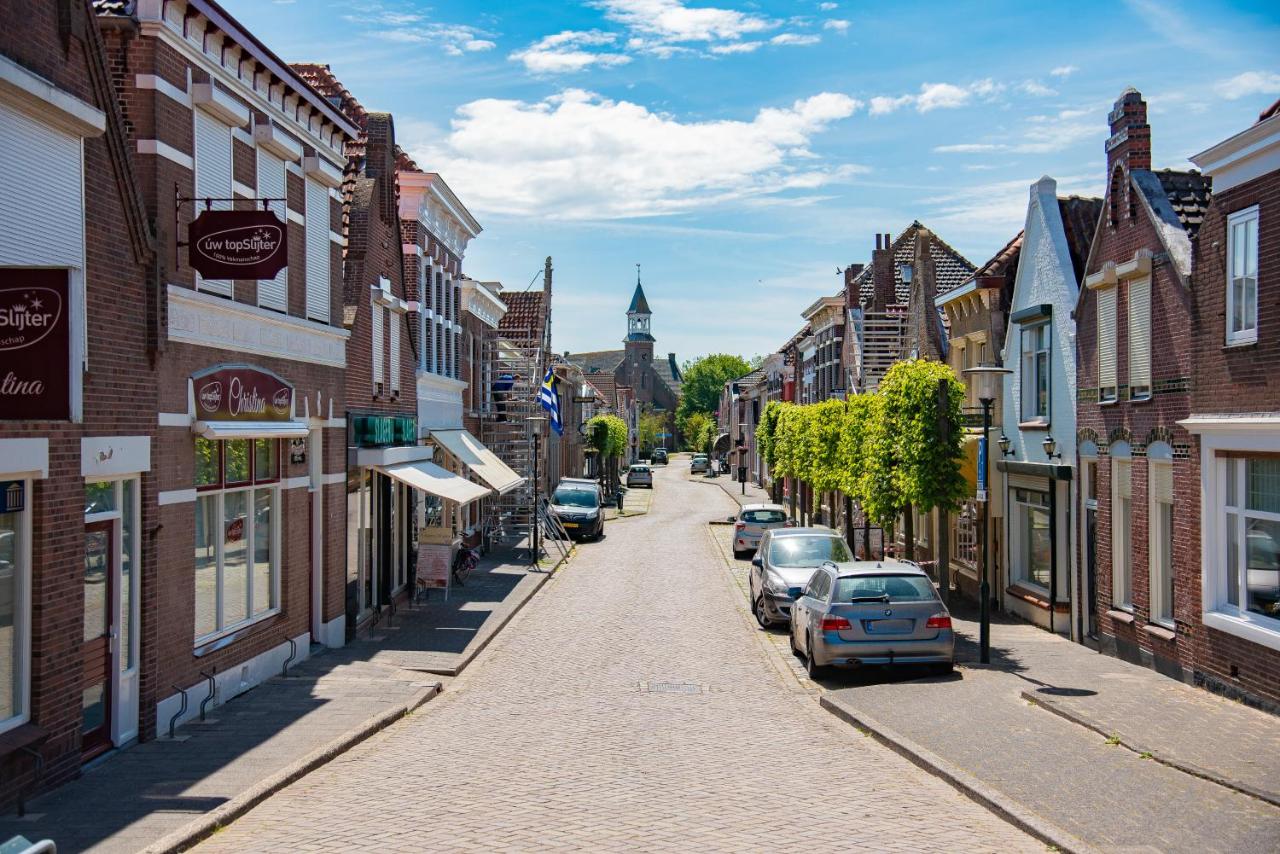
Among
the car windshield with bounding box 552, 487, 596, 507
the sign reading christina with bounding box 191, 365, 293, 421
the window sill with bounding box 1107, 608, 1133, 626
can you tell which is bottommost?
the window sill with bounding box 1107, 608, 1133, 626

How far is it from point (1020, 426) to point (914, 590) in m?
7.06

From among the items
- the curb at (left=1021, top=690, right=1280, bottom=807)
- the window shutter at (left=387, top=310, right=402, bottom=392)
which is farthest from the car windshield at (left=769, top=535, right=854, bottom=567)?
the window shutter at (left=387, top=310, right=402, bottom=392)

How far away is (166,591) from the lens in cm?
1188

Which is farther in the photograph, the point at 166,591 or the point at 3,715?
the point at 166,591

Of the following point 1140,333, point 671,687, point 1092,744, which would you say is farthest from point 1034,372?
point 1092,744

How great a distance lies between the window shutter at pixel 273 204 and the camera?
1462 cm

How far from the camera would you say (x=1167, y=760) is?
33.4 ft

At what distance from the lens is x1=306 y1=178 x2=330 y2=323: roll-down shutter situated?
1661cm

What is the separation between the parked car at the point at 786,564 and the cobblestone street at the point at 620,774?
4.72 ft

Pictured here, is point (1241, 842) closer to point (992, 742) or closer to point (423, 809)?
point (992, 742)

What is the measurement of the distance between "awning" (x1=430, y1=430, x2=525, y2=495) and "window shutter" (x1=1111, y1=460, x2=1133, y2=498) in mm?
14060

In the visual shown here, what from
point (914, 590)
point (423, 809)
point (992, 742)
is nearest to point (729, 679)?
point (914, 590)

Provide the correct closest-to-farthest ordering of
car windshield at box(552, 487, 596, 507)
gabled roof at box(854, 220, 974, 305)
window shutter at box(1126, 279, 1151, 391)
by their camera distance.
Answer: window shutter at box(1126, 279, 1151, 391), gabled roof at box(854, 220, 974, 305), car windshield at box(552, 487, 596, 507)

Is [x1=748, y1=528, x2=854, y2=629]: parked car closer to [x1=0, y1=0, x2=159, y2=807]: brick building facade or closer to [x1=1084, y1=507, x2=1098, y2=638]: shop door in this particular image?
[x1=1084, y1=507, x2=1098, y2=638]: shop door
